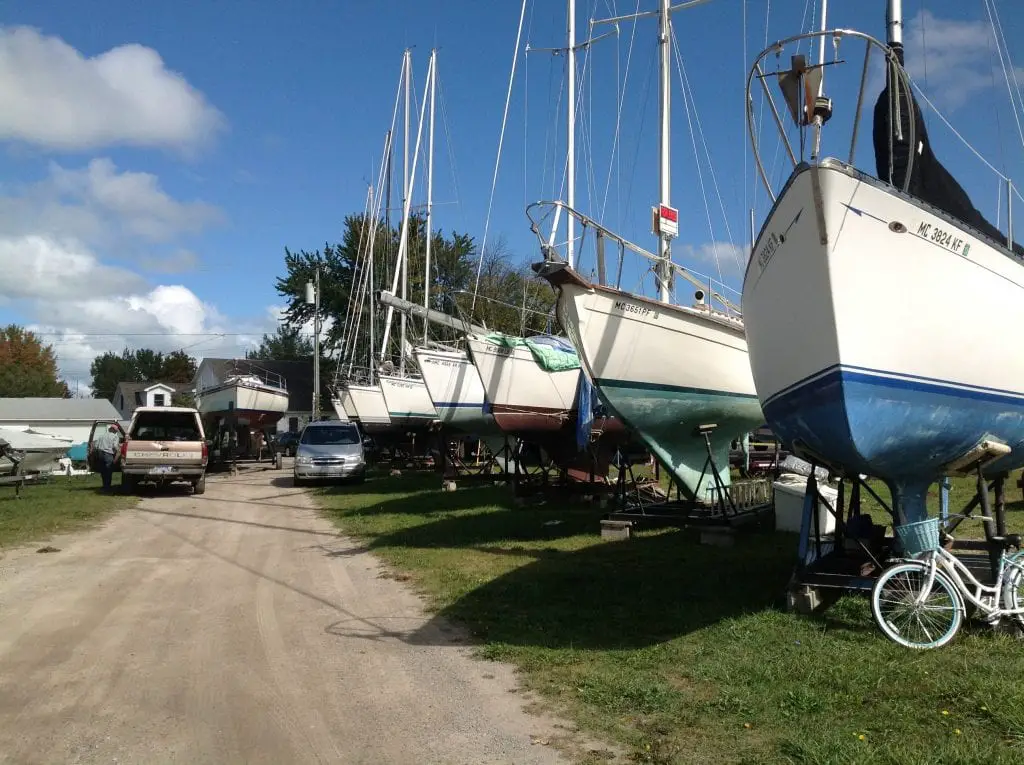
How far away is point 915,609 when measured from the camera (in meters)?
5.51

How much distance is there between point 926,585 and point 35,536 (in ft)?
39.8

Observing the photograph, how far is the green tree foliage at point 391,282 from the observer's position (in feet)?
122

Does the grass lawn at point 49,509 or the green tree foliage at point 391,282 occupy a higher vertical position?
the green tree foliage at point 391,282

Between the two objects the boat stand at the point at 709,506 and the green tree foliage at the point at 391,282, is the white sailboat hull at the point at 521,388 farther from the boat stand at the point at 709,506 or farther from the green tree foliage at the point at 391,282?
the green tree foliage at the point at 391,282

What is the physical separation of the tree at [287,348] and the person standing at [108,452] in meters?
41.2

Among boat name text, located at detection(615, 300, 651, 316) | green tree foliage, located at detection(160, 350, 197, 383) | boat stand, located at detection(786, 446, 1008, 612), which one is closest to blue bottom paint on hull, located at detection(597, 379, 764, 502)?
boat name text, located at detection(615, 300, 651, 316)

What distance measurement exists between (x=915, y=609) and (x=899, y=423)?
1.27m

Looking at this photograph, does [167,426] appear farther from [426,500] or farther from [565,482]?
[565,482]

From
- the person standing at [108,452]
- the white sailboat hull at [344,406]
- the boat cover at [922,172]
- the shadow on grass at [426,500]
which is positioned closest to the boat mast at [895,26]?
the boat cover at [922,172]

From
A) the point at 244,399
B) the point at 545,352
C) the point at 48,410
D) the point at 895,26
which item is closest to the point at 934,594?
the point at 895,26

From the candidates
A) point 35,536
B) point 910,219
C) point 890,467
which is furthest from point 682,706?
point 35,536

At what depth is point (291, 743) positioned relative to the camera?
14.1ft

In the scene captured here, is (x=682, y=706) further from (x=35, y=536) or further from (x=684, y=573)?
(x=35, y=536)

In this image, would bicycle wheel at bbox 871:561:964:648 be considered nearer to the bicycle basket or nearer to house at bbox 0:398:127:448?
the bicycle basket
